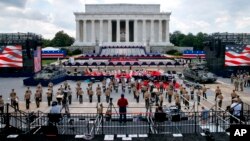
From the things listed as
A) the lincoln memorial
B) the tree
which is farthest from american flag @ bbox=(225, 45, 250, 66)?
the tree

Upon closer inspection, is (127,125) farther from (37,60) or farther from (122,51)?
(122,51)

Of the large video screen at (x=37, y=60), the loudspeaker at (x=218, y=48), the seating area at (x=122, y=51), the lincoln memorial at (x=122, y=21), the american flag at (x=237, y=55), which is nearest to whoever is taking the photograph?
the american flag at (x=237, y=55)

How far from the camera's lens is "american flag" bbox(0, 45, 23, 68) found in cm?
4959

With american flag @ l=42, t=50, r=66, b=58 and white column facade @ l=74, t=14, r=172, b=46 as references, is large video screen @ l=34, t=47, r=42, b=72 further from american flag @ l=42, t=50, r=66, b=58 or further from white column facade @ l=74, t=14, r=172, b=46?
white column facade @ l=74, t=14, r=172, b=46

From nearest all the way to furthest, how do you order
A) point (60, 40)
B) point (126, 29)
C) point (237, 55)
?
point (237, 55)
point (126, 29)
point (60, 40)

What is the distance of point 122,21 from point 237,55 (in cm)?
7970

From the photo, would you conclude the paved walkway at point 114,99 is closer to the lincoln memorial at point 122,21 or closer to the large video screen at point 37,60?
the large video screen at point 37,60

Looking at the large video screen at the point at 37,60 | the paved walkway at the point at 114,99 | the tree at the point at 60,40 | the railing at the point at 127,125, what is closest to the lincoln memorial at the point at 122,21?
the tree at the point at 60,40

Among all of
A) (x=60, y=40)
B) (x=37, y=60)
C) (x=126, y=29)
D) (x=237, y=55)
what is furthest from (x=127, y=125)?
(x=60, y=40)

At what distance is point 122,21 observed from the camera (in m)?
125

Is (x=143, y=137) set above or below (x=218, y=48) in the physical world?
below

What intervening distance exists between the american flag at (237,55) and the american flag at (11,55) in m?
26.6

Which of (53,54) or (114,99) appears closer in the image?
(114,99)

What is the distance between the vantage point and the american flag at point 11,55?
163ft
